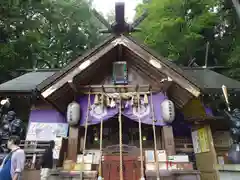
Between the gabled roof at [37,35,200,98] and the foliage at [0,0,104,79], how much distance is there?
727cm

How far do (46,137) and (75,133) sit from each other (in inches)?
72.7

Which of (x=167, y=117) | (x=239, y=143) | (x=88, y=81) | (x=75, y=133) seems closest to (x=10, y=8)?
(x=88, y=81)

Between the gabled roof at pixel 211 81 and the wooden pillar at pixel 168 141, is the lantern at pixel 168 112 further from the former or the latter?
the gabled roof at pixel 211 81

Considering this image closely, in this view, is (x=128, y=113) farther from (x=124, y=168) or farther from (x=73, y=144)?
(x=73, y=144)

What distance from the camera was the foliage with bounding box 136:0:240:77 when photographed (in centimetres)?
1462

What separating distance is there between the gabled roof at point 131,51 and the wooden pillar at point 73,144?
1666 mm

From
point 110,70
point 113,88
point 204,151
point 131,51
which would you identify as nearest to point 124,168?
point 113,88

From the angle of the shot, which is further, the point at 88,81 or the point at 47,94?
the point at 88,81

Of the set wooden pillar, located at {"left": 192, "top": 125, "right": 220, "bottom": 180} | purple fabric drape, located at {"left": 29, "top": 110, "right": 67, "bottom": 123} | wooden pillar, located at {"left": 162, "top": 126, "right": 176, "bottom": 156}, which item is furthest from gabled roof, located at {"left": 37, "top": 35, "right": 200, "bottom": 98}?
wooden pillar, located at {"left": 192, "top": 125, "right": 220, "bottom": 180}

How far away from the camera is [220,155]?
952 cm

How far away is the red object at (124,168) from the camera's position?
22.8ft

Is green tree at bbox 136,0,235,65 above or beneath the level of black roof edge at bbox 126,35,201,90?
above

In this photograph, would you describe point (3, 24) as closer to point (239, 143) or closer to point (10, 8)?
point (10, 8)

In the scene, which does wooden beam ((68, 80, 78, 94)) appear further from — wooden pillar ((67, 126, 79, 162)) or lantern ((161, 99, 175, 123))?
lantern ((161, 99, 175, 123))
